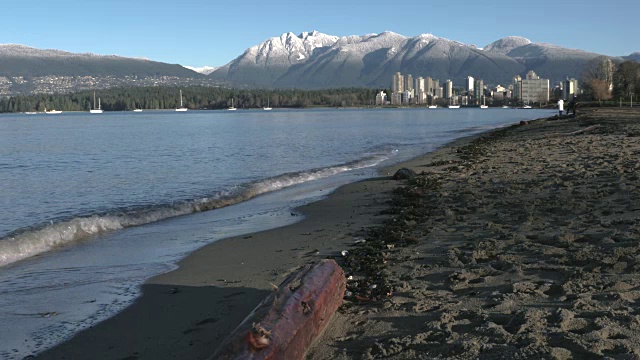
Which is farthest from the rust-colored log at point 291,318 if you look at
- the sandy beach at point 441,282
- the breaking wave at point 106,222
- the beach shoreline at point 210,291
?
the breaking wave at point 106,222

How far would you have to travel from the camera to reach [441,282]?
6.13 m

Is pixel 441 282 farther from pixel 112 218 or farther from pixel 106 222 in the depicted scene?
pixel 112 218

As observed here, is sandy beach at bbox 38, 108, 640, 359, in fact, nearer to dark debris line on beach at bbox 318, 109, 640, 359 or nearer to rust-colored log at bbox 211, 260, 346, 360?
dark debris line on beach at bbox 318, 109, 640, 359

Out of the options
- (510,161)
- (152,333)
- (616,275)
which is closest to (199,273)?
(152,333)

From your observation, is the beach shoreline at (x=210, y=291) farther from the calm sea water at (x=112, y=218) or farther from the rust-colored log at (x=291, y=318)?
the rust-colored log at (x=291, y=318)

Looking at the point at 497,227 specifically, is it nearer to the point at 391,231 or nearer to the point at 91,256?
the point at 391,231

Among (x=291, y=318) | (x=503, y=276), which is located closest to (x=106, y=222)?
(x=291, y=318)

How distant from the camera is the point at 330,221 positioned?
10836mm

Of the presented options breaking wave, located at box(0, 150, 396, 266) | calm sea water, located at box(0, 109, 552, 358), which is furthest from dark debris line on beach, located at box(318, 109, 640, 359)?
breaking wave, located at box(0, 150, 396, 266)

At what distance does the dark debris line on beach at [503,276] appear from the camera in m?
4.40

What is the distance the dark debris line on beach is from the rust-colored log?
297 millimetres

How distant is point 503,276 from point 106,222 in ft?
28.2

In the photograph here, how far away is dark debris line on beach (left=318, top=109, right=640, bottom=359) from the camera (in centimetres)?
440

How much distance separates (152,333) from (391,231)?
468 centimetres
